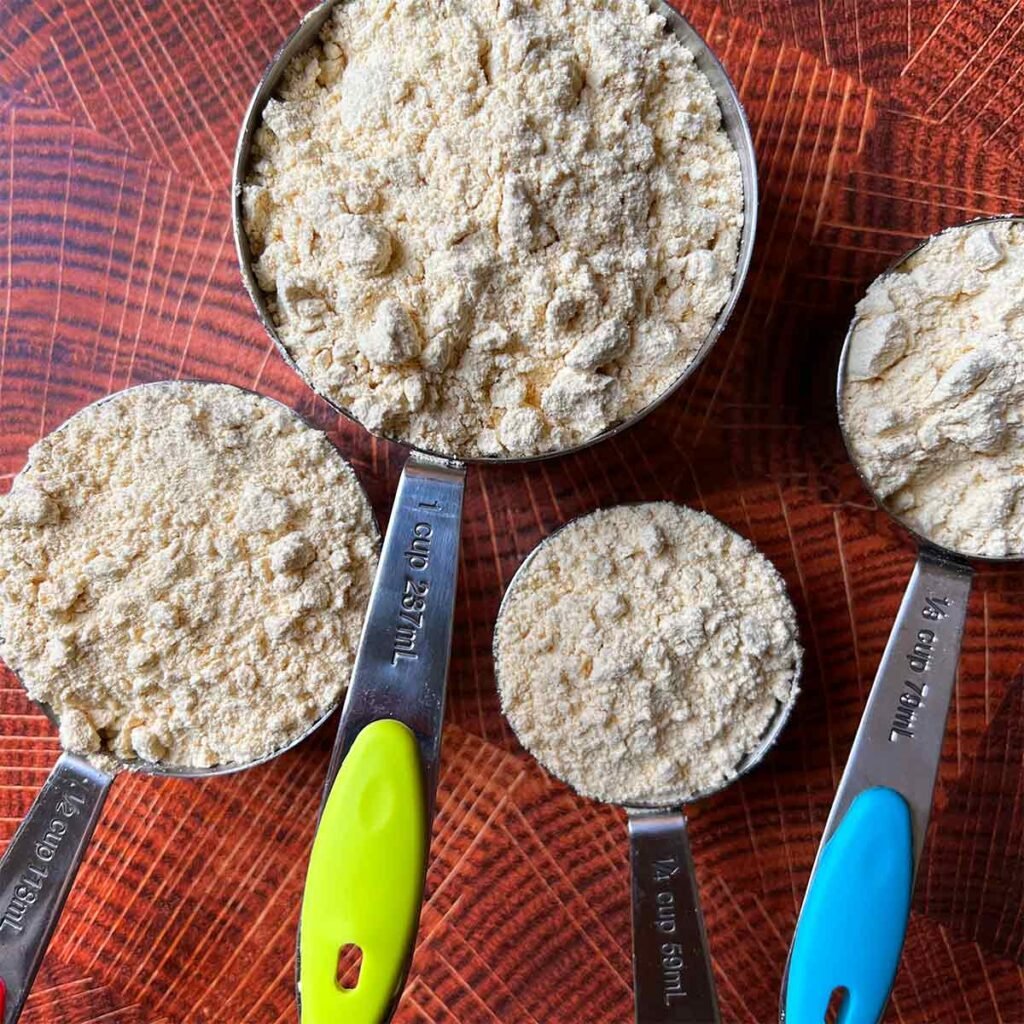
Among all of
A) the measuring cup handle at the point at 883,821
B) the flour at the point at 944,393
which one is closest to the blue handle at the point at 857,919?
the measuring cup handle at the point at 883,821

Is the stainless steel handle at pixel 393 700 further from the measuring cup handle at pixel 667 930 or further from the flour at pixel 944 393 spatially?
the flour at pixel 944 393

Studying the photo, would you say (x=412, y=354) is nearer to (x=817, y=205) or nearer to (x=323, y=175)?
(x=323, y=175)

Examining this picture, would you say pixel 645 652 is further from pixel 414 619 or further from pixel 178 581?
pixel 178 581

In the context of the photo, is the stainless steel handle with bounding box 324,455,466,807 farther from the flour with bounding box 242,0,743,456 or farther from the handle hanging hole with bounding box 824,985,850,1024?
the handle hanging hole with bounding box 824,985,850,1024

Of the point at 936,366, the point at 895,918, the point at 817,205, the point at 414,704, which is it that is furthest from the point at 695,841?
the point at 817,205

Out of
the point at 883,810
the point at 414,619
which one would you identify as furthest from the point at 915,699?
the point at 414,619

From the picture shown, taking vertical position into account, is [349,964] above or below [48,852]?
below
